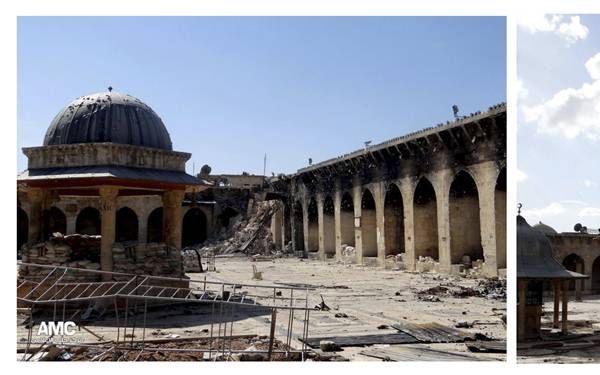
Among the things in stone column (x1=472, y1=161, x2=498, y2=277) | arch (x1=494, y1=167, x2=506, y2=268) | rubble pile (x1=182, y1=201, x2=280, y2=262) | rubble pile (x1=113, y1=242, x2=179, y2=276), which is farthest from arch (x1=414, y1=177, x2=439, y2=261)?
rubble pile (x1=182, y1=201, x2=280, y2=262)

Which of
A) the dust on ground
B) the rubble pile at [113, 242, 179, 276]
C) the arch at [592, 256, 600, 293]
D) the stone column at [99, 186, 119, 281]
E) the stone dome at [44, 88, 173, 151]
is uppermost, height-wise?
the stone dome at [44, 88, 173, 151]

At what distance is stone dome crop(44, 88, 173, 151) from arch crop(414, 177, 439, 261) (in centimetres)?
1569

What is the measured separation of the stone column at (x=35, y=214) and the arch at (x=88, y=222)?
30.0m

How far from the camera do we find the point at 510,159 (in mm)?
7625

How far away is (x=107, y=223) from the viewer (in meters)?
12.7

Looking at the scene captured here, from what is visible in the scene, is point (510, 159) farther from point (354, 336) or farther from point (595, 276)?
point (595, 276)

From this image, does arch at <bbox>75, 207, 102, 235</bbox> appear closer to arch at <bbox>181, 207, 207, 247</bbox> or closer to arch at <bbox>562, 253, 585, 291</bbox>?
arch at <bbox>181, 207, 207, 247</bbox>

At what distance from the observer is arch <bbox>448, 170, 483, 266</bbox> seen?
81.0 ft

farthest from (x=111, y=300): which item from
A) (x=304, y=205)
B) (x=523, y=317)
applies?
(x=304, y=205)

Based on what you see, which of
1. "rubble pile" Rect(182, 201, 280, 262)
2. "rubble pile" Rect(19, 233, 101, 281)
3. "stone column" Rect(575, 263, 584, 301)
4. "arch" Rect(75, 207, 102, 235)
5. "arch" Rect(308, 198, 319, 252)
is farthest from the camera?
"arch" Rect(75, 207, 102, 235)

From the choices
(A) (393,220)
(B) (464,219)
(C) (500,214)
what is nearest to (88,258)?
(C) (500,214)

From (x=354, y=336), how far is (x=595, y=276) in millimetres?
23682

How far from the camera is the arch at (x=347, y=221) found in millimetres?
35375

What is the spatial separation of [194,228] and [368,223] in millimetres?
18200
